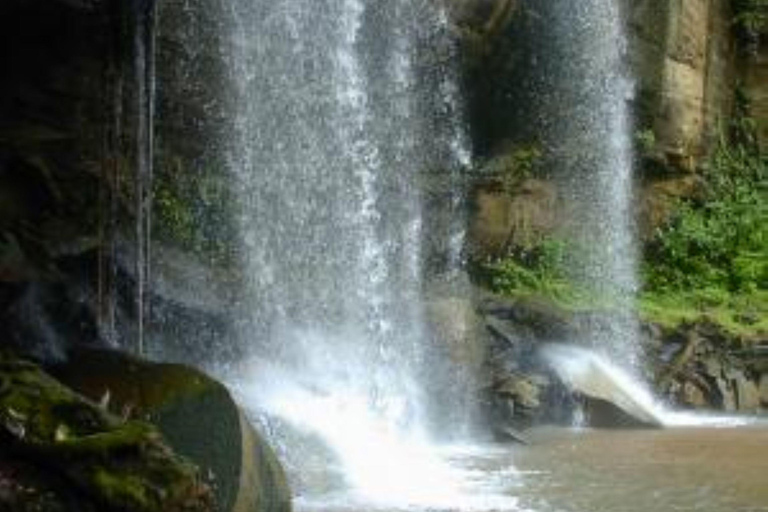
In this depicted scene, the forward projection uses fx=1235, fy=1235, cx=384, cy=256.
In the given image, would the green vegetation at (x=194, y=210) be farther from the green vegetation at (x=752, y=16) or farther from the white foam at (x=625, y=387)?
the green vegetation at (x=752, y=16)

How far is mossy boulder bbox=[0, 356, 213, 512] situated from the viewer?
6.09m

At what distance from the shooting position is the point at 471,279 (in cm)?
1717

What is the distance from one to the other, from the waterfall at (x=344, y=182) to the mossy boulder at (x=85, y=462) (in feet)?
22.6

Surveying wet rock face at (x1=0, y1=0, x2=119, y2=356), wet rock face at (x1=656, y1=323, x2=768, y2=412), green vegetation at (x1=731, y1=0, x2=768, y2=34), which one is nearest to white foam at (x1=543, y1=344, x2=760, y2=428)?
wet rock face at (x1=656, y1=323, x2=768, y2=412)

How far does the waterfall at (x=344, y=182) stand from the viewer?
14570 mm

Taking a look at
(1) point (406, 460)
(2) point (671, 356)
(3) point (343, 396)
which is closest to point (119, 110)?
(3) point (343, 396)

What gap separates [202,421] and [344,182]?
29.0 ft

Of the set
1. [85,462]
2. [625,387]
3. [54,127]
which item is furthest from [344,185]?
[85,462]

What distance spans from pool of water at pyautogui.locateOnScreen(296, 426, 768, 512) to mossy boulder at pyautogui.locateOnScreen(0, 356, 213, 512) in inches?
108

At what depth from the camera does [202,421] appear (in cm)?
757

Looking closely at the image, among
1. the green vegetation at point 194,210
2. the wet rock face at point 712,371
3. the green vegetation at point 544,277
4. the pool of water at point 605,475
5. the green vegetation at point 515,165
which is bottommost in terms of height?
the pool of water at point 605,475

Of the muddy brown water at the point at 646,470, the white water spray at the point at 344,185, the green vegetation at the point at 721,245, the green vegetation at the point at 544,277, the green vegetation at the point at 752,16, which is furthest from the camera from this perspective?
the green vegetation at the point at 752,16

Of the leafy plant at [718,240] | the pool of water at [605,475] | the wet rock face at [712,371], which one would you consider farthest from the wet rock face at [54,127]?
the leafy plant at [718,240]

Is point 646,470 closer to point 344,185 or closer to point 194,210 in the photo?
point 344,185
